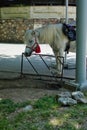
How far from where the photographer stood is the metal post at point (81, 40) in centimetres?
734

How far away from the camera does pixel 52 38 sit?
9.63 meters

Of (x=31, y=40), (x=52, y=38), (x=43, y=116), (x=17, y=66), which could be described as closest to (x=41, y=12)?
(x=17, y=66)

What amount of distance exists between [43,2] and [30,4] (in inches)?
29.4

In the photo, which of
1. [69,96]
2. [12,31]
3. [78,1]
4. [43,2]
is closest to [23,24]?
[12,31]

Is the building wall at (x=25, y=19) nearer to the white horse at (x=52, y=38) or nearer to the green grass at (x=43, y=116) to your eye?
the white horse at (x=52, y=38)

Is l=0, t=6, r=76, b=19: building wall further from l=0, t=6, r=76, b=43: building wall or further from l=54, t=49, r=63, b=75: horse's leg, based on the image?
l=54, t=49, r=63, b=75: horse's leg

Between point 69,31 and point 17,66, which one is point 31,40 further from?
point 17,66

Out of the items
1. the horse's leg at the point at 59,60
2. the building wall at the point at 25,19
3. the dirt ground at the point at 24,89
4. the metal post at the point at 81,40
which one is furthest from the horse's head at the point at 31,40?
the building wall at the point at 25,19

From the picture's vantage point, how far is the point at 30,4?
23484 millimetres

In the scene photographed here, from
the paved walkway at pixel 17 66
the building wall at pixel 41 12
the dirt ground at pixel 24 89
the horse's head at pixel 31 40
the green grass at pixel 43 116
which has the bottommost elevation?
the paved walkway at pixel 17 66

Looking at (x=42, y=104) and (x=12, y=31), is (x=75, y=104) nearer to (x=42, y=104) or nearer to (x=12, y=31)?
(x=42, y=104)

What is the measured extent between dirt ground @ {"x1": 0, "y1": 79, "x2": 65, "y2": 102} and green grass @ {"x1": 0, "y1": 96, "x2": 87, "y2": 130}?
0.66 metres

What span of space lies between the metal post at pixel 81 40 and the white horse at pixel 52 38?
1967 millimetres

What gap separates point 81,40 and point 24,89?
138 centimetres
